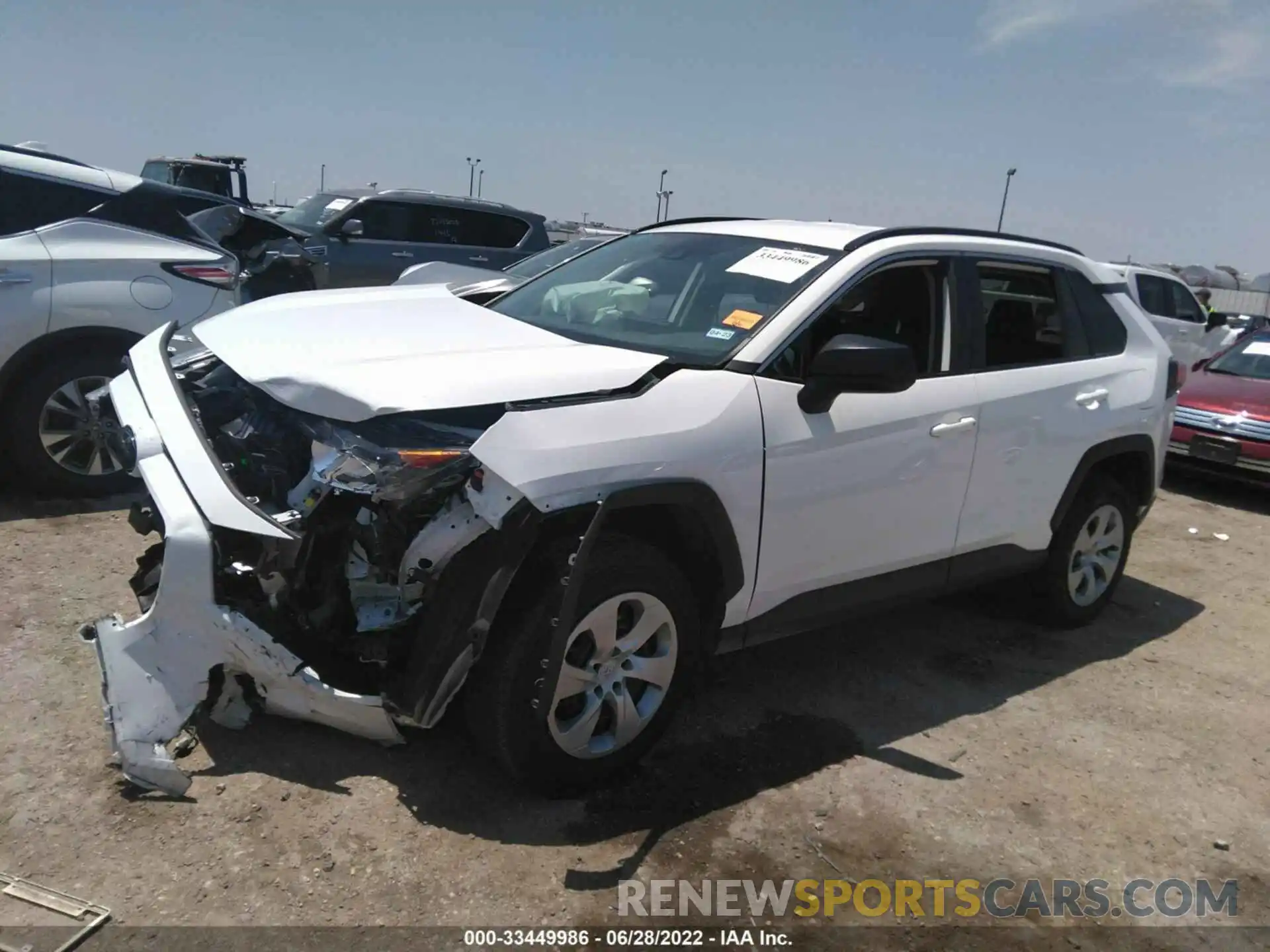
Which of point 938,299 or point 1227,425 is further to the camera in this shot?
point 1227,425

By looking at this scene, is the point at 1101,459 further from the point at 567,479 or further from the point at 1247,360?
the point at 1247,360

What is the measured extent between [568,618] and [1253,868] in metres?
2.43

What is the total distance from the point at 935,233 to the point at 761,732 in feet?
7.04

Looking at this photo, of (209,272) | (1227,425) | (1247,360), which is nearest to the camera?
(209,272)

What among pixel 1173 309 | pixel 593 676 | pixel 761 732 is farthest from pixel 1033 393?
pixel 1173 309

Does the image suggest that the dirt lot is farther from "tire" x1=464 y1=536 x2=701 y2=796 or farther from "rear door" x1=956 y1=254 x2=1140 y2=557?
"rear door" x1=956 y1=254 x2=1140 y2=557

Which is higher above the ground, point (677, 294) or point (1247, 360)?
point (677, 294)

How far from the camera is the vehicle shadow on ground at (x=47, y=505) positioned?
4.89m

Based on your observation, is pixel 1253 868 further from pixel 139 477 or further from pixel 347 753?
pixel 139 477

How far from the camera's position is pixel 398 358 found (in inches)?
113

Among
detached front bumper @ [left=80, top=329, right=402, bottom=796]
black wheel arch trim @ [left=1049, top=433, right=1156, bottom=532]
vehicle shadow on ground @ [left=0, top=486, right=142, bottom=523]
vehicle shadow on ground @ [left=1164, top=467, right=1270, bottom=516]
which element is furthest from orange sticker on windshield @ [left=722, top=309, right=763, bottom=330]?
vehicle shadow on ground @ [left=1164, top=467, right=1270, bottom=516]

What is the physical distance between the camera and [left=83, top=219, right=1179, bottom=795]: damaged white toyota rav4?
8.63 feet

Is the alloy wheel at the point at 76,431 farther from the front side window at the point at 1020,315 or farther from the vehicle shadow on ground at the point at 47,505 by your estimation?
the front side window at the point at 1020,315

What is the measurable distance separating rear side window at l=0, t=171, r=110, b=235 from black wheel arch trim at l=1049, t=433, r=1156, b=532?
5.23 meters
